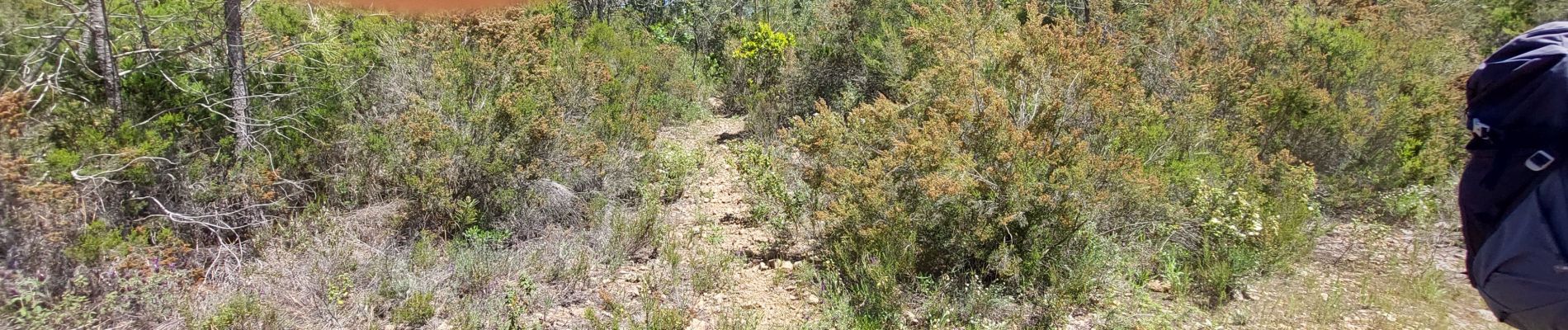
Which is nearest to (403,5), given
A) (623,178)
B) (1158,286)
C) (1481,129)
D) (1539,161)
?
(623,178)

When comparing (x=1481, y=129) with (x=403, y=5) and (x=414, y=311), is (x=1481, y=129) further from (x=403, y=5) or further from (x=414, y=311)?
(x=403, y=5)

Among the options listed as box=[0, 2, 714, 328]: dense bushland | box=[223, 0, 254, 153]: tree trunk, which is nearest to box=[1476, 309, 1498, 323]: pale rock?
box=[0, 2, 714, 328]: dense bushland

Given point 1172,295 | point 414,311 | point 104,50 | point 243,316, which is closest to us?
point 243,316

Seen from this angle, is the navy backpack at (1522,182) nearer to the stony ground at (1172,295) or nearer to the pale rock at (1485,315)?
the stony ground at (1172,295)

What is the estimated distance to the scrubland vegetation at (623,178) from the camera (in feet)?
13.7

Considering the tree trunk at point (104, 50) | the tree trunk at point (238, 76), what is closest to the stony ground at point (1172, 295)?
the tree trunk at point (238, 76)

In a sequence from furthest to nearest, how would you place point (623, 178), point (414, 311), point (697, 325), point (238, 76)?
point (623, 178) < point (238, 76) < point (697, 325) < point (414, 311)

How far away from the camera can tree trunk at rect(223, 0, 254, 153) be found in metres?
5.14

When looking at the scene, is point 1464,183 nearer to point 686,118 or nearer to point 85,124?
point 85,124

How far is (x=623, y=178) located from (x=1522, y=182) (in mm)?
5593

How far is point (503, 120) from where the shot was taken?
575 centimetres

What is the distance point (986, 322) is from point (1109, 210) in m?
1.32

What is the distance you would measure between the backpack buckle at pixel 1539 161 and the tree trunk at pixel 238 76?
6.25 metres

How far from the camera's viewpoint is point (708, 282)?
4719 mm
